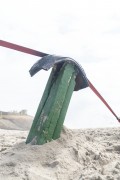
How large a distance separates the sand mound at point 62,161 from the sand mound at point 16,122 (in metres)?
7.09

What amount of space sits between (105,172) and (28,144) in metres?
0.80

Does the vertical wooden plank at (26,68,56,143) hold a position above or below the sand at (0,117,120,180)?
above

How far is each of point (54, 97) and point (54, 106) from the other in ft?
0.28

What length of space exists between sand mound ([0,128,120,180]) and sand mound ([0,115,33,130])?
7.09 meters

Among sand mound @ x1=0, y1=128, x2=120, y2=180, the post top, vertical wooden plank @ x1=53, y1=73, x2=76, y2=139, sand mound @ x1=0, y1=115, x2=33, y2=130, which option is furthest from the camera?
sand mound @ x1=0, y1=115, x2=33, y2=130

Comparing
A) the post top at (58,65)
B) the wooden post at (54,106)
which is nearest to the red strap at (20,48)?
the post top at (58,65)

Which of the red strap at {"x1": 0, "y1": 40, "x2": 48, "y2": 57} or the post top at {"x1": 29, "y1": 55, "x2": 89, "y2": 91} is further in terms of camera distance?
the post top at {"x1": 29, "y1": 55, "x2": 89, "y2": 91}

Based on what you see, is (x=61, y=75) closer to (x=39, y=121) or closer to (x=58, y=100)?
(x=58, y=100)

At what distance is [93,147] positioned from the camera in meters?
3.89

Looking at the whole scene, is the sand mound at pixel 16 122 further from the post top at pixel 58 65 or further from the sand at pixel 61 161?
the sand at pixel 61 161

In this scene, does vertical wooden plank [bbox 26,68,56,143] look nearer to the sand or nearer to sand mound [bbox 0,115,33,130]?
the sand

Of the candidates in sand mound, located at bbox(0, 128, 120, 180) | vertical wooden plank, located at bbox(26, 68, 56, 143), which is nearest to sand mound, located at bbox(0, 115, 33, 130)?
vertical wooden plank, located at bbox(26, 68, 56, 143)

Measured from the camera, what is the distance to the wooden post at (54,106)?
3.56m

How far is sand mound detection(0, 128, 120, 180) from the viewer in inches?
117
